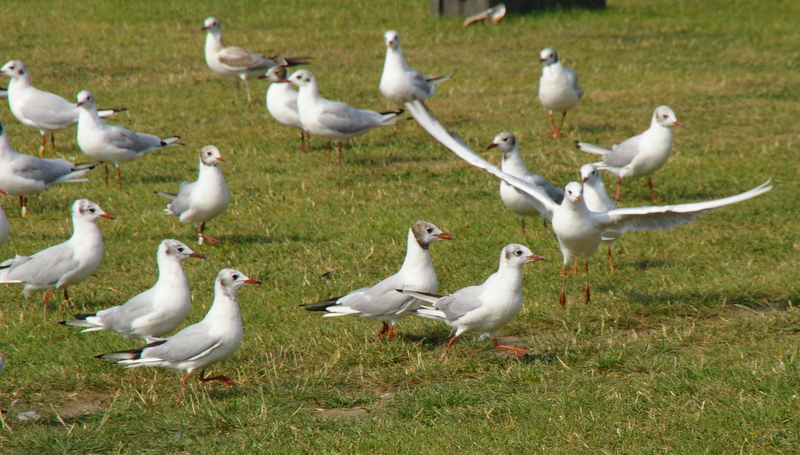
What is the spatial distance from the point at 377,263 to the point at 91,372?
8.87 feet

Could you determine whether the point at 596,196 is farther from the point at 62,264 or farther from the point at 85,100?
the point at 85,100

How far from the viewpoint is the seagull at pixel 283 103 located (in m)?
11.0

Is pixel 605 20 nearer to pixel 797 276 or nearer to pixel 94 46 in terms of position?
pixel 94 46

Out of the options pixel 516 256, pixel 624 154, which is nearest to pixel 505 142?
pixel 624 154

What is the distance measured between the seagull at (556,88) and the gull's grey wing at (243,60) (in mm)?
4357

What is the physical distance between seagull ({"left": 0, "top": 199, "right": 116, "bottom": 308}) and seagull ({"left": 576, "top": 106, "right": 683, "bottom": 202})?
4.86 metres

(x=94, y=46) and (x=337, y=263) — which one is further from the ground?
(x=94, y=46)

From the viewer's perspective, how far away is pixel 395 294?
588 cm

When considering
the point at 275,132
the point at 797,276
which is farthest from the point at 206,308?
the point at 275,132

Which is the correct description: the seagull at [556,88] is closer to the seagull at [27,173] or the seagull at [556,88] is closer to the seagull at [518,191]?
the seagull at [518,191]

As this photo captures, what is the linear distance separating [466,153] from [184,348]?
3.15m

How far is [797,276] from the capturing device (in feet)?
22.8

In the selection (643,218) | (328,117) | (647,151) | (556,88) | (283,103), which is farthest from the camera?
(556,88)

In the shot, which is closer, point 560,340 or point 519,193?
point 560,340
